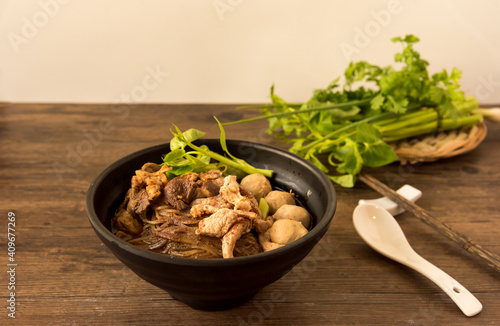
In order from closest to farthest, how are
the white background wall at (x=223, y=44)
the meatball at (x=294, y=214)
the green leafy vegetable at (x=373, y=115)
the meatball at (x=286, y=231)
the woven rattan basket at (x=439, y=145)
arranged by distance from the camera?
1. the meatball at (x=286, y=231)
2. the meatball at (x=294, y=214)
3. the green leafy vegetable at (x=373, y=115)
4. the woven rattan basket at (x=439, y=145)
5. the white background wall at (x=223, y=44)

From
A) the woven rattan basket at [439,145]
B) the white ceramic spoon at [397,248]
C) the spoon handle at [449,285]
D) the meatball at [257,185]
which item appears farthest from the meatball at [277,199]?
the woven rattan basket at [439,145]

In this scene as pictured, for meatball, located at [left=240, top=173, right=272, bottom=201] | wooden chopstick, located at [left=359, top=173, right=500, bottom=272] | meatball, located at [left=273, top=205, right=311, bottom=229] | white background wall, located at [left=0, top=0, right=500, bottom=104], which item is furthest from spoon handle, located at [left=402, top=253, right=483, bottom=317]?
white background wall, located at [left=0, top=0, right=500, bottom=104]

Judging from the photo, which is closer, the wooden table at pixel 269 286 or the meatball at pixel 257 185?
the wooden table at pixel 269 286

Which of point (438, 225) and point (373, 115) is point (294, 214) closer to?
point (438, 225)

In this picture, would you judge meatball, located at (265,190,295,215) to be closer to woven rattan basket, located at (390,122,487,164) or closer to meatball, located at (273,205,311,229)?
meatball, located at (273,205,311,229)

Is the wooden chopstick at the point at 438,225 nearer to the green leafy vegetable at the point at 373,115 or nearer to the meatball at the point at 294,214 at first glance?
the green leafy vegetable at the point at 373,115

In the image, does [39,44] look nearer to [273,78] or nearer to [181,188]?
[273,78]
